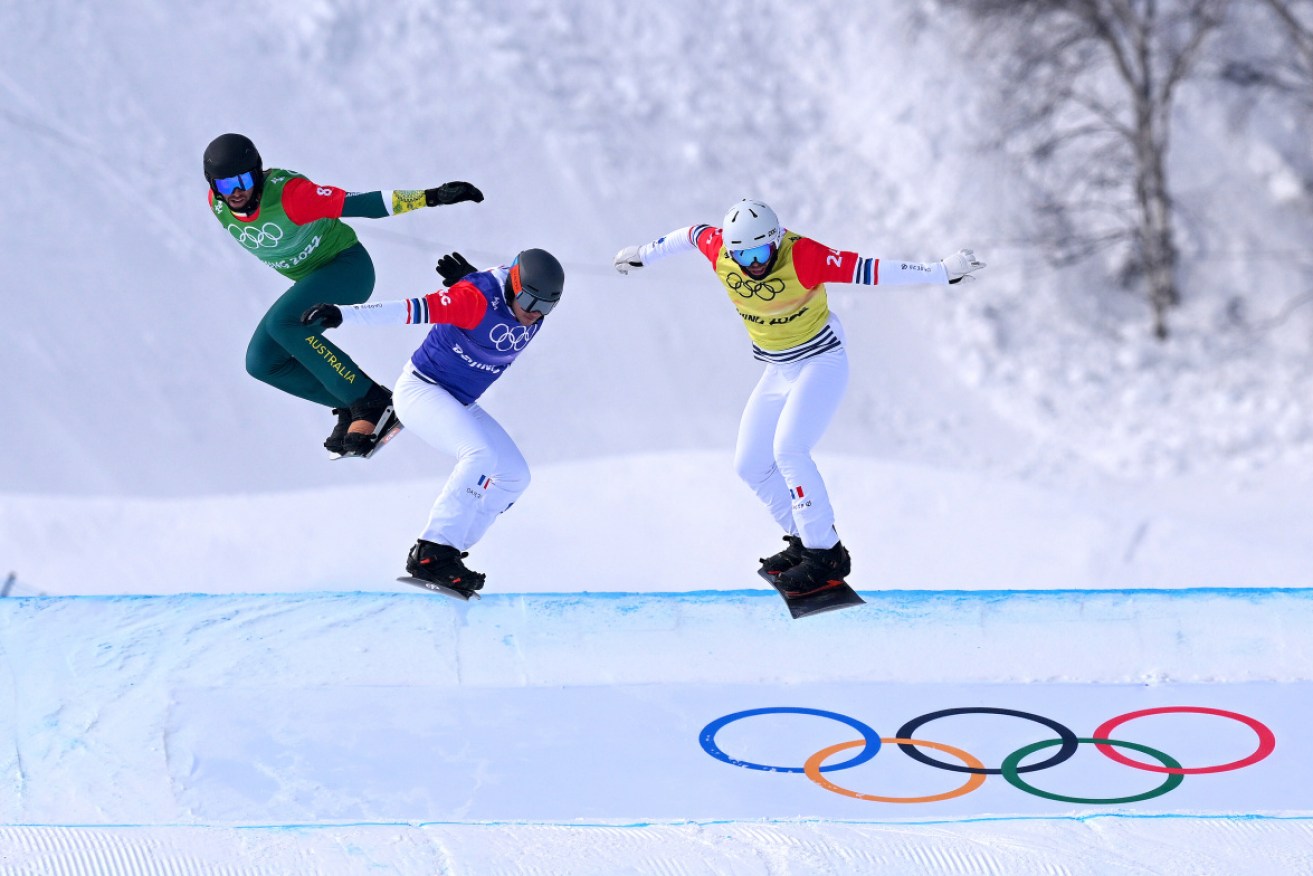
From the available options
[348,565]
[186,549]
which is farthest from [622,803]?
[186,549]

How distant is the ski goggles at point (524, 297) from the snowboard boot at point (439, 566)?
4.93 ft

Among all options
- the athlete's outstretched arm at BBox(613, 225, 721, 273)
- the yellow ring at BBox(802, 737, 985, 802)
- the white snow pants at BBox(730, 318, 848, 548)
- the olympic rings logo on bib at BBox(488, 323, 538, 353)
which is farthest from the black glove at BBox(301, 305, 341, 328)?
the yellow ring at BBox(802, 737, 985, 802)

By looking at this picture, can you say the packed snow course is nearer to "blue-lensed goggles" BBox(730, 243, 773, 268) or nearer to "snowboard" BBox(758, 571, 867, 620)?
"snowboard" BBox(758, 571, 867, 620)

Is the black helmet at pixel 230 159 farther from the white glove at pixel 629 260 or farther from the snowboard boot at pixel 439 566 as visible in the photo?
the snowboard boot at pixel 439 566

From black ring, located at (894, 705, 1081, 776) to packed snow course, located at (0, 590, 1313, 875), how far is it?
22 mm

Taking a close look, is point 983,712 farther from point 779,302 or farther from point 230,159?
point 230,159

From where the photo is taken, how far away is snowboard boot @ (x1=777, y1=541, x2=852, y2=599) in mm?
9047

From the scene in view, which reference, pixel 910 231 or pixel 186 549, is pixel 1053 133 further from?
pixel 186 549

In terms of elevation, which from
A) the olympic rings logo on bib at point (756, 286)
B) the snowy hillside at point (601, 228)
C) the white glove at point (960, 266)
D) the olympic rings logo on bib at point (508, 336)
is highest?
the snowy hillside at point (601, 228)

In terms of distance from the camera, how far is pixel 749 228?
26.4 ft

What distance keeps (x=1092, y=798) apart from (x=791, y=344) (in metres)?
2.87

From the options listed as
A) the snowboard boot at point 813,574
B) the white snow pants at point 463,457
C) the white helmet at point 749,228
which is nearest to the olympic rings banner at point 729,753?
the snowboard boot at point 813,574

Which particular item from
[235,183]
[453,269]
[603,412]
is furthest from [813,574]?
[603,412]

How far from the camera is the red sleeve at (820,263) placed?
817cm
